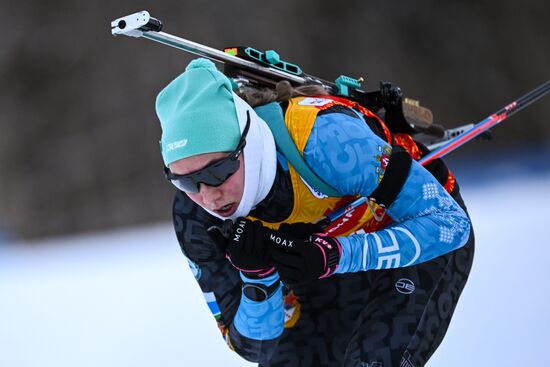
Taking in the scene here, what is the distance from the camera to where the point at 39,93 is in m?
5.80

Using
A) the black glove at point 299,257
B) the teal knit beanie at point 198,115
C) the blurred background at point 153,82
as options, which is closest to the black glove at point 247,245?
the black glove at point 299,257

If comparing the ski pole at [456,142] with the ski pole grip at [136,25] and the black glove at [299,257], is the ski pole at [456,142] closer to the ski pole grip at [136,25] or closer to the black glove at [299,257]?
the black glove at [299,257]

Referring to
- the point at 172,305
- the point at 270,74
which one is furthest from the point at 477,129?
the point at 172,305

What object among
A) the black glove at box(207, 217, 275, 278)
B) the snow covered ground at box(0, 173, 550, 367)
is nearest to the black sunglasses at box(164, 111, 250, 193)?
the black glove at box(207, 217, 275, 278)

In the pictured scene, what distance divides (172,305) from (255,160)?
5.49 ft

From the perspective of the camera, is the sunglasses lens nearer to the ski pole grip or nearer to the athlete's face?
the athlete's face

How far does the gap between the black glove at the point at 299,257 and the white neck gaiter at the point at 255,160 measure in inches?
5.3

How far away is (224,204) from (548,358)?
1.28m

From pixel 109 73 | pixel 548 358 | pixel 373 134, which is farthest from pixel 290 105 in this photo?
pixel 109 73

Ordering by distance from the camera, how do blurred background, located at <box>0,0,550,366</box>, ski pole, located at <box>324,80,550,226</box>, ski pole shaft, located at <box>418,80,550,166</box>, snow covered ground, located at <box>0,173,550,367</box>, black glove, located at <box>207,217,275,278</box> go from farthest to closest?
1. blurred background, located at <box>0,0,550,366</box>
2. snow covered ground, located at <box>0,173,550,367</box>
3. ski pole shaft, located at <box>418,80,550,166</box>
4. ski pole, located at <box>324,80,550,226</box>
5. black glove, located at <box>207,217,275,278</box>

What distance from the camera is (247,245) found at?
1.56 metres

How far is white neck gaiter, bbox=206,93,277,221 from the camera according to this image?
5.42ft

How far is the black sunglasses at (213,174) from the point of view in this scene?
158 cm

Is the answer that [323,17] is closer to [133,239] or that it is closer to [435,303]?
[133,239]
